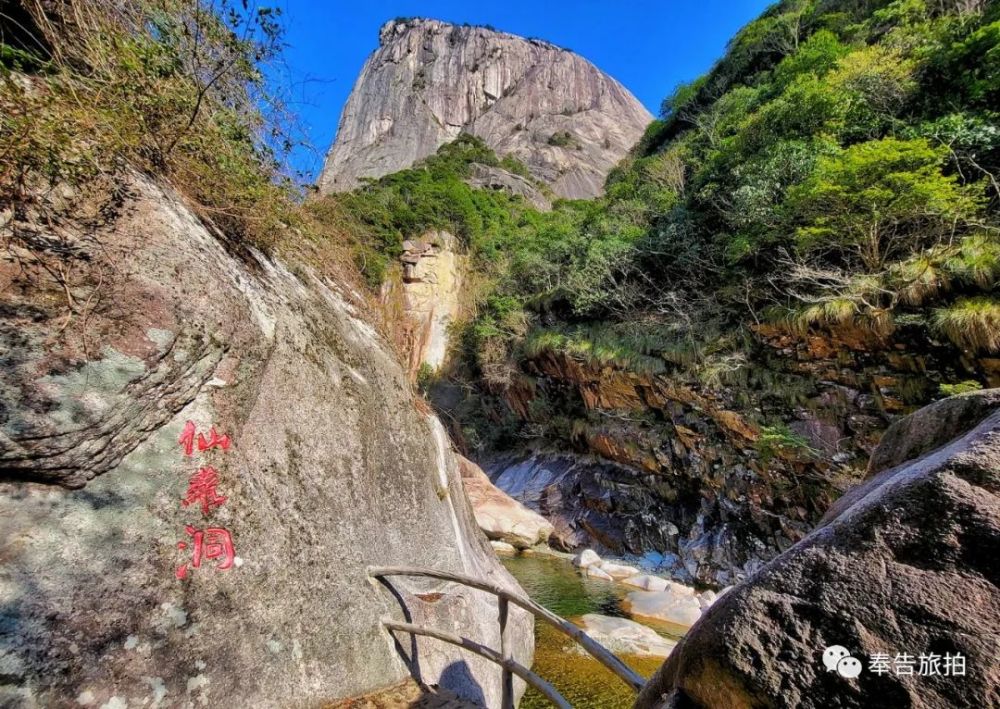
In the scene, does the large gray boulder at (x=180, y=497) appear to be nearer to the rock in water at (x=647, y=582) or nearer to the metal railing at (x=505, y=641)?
the metal railing at (x=505, y=641)

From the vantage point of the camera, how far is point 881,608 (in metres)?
1.12

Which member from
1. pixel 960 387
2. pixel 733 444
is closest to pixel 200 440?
pixel 960 387

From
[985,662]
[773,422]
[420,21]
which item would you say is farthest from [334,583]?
[420,21]

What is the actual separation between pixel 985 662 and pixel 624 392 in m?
11.7

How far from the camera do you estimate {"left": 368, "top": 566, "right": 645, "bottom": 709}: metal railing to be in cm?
197

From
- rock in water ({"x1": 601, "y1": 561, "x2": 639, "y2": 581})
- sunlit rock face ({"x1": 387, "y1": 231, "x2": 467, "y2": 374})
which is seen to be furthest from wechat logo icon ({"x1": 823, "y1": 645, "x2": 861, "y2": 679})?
sunlit rock face ({"x1": 387, "y1": 231, "x2": 467, "y2": 374})

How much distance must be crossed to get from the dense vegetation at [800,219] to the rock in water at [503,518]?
4.64 meters

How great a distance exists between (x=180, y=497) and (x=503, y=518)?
33.6 ft

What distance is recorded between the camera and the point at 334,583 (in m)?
2.69

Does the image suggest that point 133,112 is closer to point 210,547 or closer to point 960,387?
point 210,547

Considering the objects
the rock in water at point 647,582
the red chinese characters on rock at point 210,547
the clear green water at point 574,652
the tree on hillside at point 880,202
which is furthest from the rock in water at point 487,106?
the red chinese characters on rock at point 210,547

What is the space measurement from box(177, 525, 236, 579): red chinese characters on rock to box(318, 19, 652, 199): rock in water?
3553cm

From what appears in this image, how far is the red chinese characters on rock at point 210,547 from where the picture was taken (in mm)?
2178

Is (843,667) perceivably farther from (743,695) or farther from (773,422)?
(773,422)
